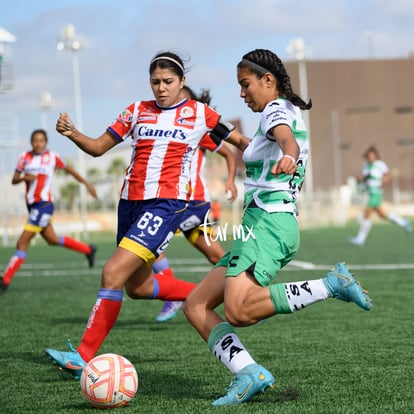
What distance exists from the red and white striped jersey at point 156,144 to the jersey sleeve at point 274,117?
149cm

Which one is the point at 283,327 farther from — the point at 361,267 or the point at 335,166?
the point at 335,166

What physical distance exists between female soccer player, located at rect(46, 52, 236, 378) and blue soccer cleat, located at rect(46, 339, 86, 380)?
10 centimetres

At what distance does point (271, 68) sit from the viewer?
494cm

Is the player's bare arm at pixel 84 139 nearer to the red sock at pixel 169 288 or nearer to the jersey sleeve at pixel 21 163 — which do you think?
the red sock at pixel 169 288

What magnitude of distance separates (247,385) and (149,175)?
2.04 meters

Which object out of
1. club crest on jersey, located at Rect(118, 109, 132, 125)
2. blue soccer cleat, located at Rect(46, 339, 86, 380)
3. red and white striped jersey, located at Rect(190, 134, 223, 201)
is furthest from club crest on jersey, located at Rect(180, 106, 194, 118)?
red and white striped jersey, located at Rect(190, 134, 223, 201)

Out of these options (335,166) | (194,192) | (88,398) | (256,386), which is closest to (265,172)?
(256,386)

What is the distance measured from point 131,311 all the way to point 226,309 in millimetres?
4987

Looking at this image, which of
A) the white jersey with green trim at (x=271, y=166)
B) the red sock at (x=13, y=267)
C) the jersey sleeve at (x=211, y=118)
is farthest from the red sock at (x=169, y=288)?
the red sock at (x=13, y=267)

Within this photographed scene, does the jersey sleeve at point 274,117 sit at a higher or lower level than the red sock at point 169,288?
higher

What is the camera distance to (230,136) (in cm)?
663

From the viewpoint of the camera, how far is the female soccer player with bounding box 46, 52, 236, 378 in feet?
19.3

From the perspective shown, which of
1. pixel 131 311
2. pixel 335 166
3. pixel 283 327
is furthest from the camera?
pixel 335 166

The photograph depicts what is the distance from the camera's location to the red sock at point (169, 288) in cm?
720
